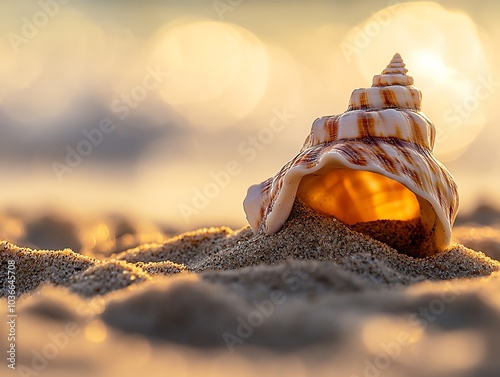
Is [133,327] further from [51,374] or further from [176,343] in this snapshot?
[51,374]

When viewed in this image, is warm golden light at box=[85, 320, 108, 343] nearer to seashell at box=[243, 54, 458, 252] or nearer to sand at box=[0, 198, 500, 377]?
sand at box=[0, 198, 500, 377]

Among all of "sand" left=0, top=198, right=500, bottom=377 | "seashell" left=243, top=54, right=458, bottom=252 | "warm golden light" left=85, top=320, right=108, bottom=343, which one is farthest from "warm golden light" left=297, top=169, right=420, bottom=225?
"warm golden light" left=85, top=320, right=108, bottom=343

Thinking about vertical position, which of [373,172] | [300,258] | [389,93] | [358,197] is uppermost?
[389,93]

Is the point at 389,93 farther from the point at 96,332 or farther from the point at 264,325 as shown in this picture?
the point at 96,332

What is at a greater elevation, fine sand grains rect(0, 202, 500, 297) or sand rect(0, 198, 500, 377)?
sand rect(0, 198, 500, 377)

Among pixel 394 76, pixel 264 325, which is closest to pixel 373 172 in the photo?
pixel 394 76

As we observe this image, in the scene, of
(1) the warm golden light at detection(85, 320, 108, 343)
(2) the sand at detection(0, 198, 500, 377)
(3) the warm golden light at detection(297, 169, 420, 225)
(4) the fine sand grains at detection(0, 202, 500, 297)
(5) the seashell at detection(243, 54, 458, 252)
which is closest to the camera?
(2) the sand at detection(0, 198, 500, 377)

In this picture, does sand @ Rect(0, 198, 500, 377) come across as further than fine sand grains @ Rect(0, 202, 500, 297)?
No

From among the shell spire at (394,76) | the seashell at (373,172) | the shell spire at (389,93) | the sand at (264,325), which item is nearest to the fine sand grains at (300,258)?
the seashell at (373,172)

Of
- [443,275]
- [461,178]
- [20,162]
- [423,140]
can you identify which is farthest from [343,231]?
[20,162]
